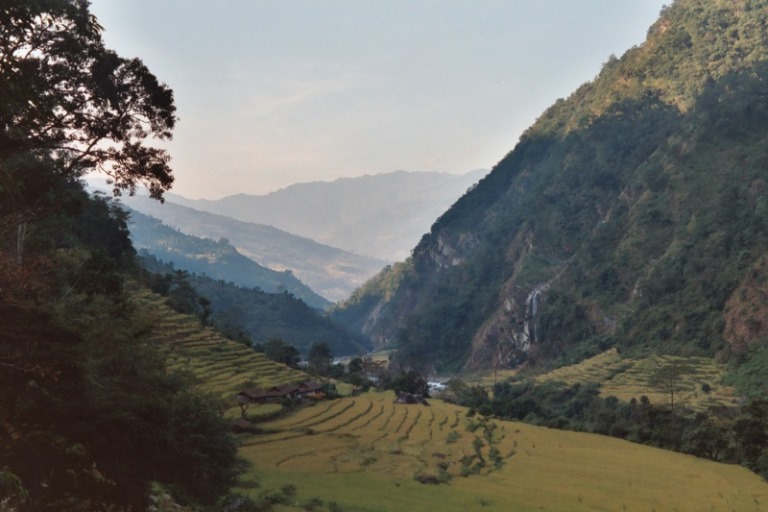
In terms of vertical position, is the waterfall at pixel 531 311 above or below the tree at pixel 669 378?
above

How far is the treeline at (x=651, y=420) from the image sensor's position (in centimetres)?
3988

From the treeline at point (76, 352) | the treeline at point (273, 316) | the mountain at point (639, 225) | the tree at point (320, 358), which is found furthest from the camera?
the treeline at point (273, 316)

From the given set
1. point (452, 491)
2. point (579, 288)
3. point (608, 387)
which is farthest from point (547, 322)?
point (452, 491)

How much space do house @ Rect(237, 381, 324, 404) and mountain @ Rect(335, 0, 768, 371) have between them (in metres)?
53.1

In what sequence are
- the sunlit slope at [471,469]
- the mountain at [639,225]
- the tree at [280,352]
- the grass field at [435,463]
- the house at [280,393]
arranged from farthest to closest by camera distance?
the mountain at [639,225] < the tree at [280,352] < the house at [280,393] < the sunlit slope at [471,469] < the grass field at [435,463]

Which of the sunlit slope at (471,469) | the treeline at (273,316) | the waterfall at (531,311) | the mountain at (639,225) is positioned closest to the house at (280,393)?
the sunlit slope at (471,469)

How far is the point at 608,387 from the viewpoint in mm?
73562

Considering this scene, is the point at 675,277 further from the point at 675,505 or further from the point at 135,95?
the point at 135,95

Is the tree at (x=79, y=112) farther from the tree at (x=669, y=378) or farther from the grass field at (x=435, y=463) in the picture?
the tree at (x=669, y=378)

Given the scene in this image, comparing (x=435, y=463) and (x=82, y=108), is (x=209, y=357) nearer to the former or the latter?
(x=435, y=463)

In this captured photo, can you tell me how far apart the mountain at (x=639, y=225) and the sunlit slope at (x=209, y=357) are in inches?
2257

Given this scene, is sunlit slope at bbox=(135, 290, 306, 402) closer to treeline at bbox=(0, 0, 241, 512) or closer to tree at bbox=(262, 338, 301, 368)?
treeline at bbox=(0, 0, 241, 512)

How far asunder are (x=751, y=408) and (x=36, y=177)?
45536mm

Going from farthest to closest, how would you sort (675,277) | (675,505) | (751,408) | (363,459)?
1. (675,277)
2. (751,408)
3. (363,459)
4. (675,505)
